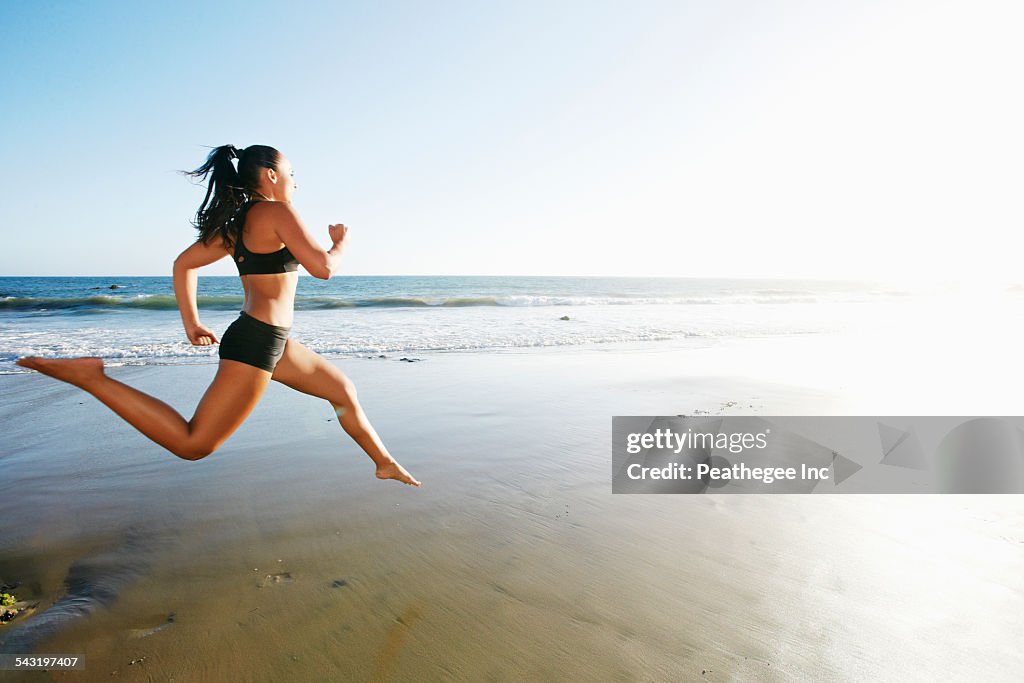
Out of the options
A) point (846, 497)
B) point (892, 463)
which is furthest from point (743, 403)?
point (846, 497)

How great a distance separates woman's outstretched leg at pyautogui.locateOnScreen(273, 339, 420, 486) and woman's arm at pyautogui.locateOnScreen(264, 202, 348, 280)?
0.51 m

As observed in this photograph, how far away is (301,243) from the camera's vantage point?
2.65 metres

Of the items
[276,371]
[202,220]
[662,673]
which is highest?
[202,220]

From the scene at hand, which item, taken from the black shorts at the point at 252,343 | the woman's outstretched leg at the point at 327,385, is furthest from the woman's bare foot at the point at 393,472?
the black shorts at the point at 252,343

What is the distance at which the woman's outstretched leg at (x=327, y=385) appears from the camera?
3.06m

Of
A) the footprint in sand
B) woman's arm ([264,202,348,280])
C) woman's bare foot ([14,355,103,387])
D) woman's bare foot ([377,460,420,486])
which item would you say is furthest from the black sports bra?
the footprint in sand

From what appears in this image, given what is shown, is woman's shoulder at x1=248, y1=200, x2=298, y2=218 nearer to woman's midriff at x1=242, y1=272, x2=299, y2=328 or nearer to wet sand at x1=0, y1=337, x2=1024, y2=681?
woman's midriff at x1=242, y1=272, x2=299, y2=328

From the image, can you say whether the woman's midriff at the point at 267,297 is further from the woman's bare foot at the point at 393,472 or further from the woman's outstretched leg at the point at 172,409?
the woman's bare foot at the point at 393,472

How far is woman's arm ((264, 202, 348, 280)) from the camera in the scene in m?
2.62

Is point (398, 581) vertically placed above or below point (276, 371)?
below

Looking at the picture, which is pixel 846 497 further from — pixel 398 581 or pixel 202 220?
pixel 202 220

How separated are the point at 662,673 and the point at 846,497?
2501 millimetres

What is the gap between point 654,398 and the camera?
7.23m

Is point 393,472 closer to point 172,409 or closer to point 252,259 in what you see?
point 172,409
